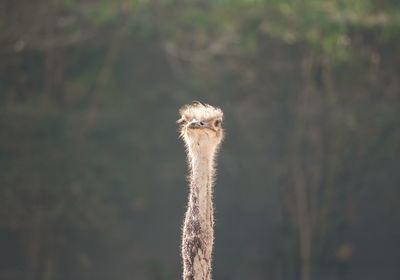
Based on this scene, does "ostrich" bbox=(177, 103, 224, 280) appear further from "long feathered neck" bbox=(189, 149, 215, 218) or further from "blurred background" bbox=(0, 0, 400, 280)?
"blurred background" bbox=(0, 0, 400, 280)

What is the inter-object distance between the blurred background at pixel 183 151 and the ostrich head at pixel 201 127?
704 centimetres

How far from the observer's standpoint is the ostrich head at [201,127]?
4301 mm

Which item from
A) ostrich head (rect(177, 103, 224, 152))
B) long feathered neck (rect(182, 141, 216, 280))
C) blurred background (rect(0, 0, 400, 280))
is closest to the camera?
long feathered neck (rect(182, 141, 216, 280))

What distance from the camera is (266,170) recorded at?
1308 centimetres

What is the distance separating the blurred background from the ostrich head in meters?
7.04

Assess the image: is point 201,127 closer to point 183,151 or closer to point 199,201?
point 199,201

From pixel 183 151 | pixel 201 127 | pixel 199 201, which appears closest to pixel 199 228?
pixel 199 201

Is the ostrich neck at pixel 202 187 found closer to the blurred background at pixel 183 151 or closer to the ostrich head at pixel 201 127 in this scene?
the ostrich head at pixel 201 127

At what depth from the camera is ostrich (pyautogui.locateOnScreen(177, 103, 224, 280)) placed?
13.6 ft

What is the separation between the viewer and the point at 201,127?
4297mm

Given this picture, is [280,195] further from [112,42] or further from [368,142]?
[112,42]

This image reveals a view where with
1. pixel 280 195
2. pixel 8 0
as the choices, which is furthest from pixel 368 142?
pixel 8 0

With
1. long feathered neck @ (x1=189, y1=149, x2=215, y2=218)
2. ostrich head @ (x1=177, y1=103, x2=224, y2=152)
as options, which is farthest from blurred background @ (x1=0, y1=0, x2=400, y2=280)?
long feathered neck @ (x1=189, y1=149, x2=215, y2=218)

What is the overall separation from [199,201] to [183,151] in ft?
28.2
